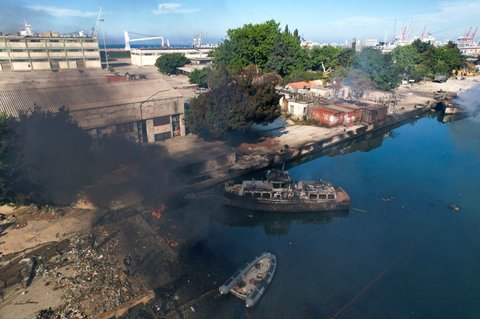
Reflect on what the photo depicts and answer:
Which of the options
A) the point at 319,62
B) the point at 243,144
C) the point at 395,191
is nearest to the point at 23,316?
the point at 243,144

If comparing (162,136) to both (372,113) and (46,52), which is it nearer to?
(372,113)

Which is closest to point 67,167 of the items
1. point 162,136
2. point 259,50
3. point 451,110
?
point 162,136

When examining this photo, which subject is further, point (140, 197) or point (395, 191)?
point (395, 191)

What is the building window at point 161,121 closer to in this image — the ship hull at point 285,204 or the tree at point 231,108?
the tree at point 231,108

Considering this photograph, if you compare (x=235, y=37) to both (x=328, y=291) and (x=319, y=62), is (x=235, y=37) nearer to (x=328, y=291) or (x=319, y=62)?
(x=319, y=62)

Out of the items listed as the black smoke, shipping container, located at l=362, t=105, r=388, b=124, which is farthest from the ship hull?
shipping container, located at l=362, t=105, r=388, b=124

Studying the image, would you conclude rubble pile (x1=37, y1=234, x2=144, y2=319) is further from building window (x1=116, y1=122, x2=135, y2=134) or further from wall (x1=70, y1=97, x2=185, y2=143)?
building window (x1=116, y1=122, x2=135, y2=134)

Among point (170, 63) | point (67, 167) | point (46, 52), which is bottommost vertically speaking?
point (67, 167)
